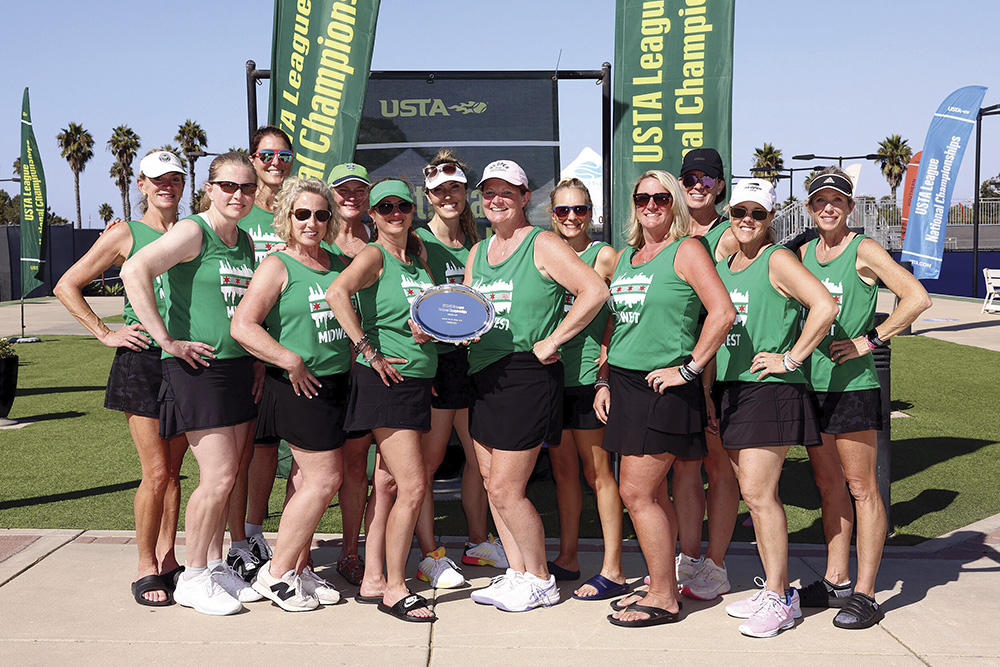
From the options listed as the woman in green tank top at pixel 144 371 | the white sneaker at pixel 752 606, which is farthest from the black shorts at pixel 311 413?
the white sneaker at pixel 752 606

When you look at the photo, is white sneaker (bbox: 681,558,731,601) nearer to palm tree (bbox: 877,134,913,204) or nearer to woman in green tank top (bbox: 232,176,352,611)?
woman in green tank top (bbox: 232,176,352,611)

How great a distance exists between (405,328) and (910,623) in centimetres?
275

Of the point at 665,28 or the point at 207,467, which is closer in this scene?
the point at 207,467

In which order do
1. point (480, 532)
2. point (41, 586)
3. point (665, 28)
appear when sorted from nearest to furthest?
point (41, 586), point (480, 532), point (665, 28)

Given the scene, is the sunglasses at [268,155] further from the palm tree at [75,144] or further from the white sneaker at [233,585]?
the palm tree at [75,144]

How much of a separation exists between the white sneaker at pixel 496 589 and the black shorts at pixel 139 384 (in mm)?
1826

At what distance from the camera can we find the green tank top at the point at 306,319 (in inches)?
158

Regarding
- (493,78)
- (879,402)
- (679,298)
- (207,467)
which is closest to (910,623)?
(879,402)

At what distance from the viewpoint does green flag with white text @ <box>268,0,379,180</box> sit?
21.8 feet

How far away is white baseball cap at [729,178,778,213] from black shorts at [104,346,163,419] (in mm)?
2903

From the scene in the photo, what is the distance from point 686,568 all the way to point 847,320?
1.52 metres

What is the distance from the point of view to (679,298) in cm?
386

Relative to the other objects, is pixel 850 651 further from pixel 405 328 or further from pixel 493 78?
pixel 493 78

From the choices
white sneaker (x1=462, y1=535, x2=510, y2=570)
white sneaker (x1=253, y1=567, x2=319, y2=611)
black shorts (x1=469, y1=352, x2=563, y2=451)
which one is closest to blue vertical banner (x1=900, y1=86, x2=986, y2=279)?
white sneaker (x1=462, y1=535, x2=510, y2=570)
